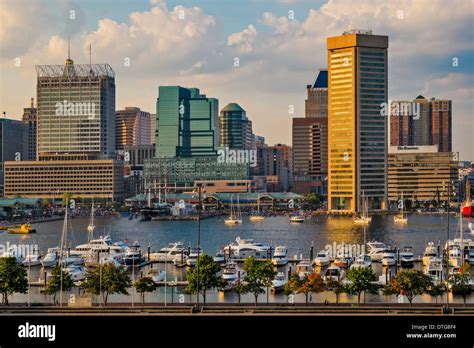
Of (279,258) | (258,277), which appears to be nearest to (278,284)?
(258,277)

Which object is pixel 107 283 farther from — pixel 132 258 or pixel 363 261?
pixel 363 261

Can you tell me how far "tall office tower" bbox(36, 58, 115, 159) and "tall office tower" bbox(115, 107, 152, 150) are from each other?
5590cm

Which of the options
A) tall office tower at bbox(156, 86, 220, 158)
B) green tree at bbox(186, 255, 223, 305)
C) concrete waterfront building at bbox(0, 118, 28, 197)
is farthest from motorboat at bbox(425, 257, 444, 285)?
concrete waterfront building at bbox(0, 118, 28, 197)

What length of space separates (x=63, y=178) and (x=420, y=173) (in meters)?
44.3

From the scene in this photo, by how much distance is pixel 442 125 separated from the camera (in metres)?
154

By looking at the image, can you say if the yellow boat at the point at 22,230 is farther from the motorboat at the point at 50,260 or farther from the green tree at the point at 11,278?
the green tree at the point at 11,278

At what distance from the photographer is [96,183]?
102 metres

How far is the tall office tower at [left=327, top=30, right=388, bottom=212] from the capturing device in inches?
3393

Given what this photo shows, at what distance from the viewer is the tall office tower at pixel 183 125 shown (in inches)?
5059

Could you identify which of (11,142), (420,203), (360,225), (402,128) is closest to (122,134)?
(11,142)

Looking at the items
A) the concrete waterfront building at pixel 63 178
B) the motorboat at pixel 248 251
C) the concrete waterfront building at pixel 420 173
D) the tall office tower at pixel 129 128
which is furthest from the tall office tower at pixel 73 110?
the motorboat at pixel 248 251

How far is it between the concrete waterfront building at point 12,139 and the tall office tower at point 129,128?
31059mm
